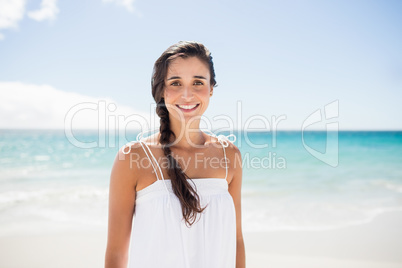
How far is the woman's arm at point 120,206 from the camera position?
1.75 m

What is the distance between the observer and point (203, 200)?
74.9 inches

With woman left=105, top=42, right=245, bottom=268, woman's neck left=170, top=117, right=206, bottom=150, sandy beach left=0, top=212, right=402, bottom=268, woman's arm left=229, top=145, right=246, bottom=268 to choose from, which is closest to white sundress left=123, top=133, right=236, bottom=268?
woman left=105, top=42, right=245, bottom=268

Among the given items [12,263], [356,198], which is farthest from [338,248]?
[12,263]

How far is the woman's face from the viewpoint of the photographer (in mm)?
1981

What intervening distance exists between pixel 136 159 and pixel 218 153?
26.2 inches

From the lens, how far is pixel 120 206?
5.81 feet

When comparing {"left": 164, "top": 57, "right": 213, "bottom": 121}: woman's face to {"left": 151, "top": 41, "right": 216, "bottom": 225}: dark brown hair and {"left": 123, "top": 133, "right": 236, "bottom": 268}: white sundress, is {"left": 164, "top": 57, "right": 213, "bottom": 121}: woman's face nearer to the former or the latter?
{"left": 151, "top": 41, "right": 216, "bottom": 225}: dark brown hair

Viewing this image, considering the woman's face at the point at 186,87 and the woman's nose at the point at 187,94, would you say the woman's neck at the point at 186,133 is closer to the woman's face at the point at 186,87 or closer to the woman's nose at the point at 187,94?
the woman's face at the point at 186,87

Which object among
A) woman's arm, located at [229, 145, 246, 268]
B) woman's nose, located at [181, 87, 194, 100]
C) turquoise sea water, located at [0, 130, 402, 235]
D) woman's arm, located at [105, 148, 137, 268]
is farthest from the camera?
turquoise sea water, located at [0, 130, 402, 235]

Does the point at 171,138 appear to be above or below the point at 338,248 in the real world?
above

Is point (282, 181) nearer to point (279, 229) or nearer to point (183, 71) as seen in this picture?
point (279, 229)

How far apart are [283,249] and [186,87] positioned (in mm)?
4752

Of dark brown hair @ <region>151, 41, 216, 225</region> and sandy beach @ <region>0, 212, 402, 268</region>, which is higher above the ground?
dark brown hair @ <region>151, 41, 216, 225</region>

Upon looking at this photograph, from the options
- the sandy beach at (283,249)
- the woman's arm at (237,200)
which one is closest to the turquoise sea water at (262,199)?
the sandy beach at (283,249)
